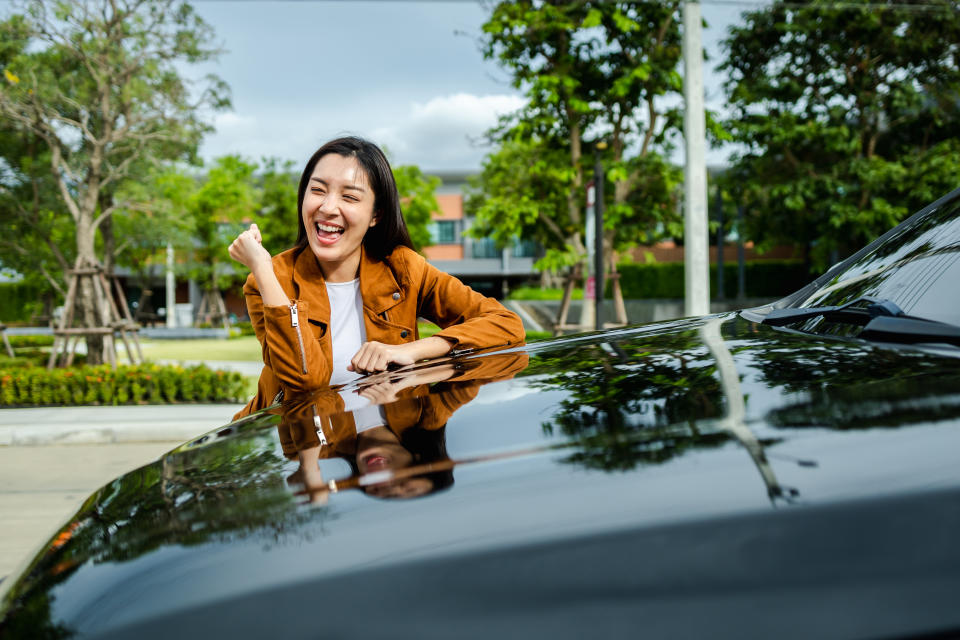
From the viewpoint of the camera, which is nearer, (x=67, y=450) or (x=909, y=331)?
(x=909, y=331)

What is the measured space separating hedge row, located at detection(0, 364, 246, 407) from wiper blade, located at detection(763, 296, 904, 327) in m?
8.40

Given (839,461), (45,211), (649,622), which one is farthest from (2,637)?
(45,211)

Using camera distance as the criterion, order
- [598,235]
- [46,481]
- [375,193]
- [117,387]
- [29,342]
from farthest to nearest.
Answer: [29,342]
[598,235]
[117,387]
[46,481]
[375,193]

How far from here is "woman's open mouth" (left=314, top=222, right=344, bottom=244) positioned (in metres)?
2.41

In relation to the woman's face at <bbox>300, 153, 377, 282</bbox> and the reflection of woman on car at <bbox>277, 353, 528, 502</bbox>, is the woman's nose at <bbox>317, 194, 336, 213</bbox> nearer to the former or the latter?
the woman's face at <bbox>300, 153, 377, 282</bbox>

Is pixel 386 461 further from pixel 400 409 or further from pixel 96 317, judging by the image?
pixel 96 317

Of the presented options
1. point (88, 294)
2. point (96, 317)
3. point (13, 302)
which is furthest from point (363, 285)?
point (13, 302)

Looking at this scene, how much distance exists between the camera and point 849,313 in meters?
1.42

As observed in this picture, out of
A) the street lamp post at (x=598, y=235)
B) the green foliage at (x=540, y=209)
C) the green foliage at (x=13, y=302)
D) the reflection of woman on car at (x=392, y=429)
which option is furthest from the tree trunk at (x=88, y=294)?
the green foliage at (x=13, y=302)

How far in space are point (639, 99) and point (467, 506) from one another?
14.4 m

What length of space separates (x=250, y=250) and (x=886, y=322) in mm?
1672

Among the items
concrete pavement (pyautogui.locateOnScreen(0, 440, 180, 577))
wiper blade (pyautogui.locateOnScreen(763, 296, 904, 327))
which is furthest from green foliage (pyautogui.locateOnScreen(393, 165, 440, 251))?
wiper blade (pyautogui.locateOnScreen(763, 296, 904, 327))

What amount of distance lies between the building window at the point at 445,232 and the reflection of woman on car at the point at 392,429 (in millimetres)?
46812

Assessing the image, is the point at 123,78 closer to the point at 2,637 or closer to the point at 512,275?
the point at 2,637
